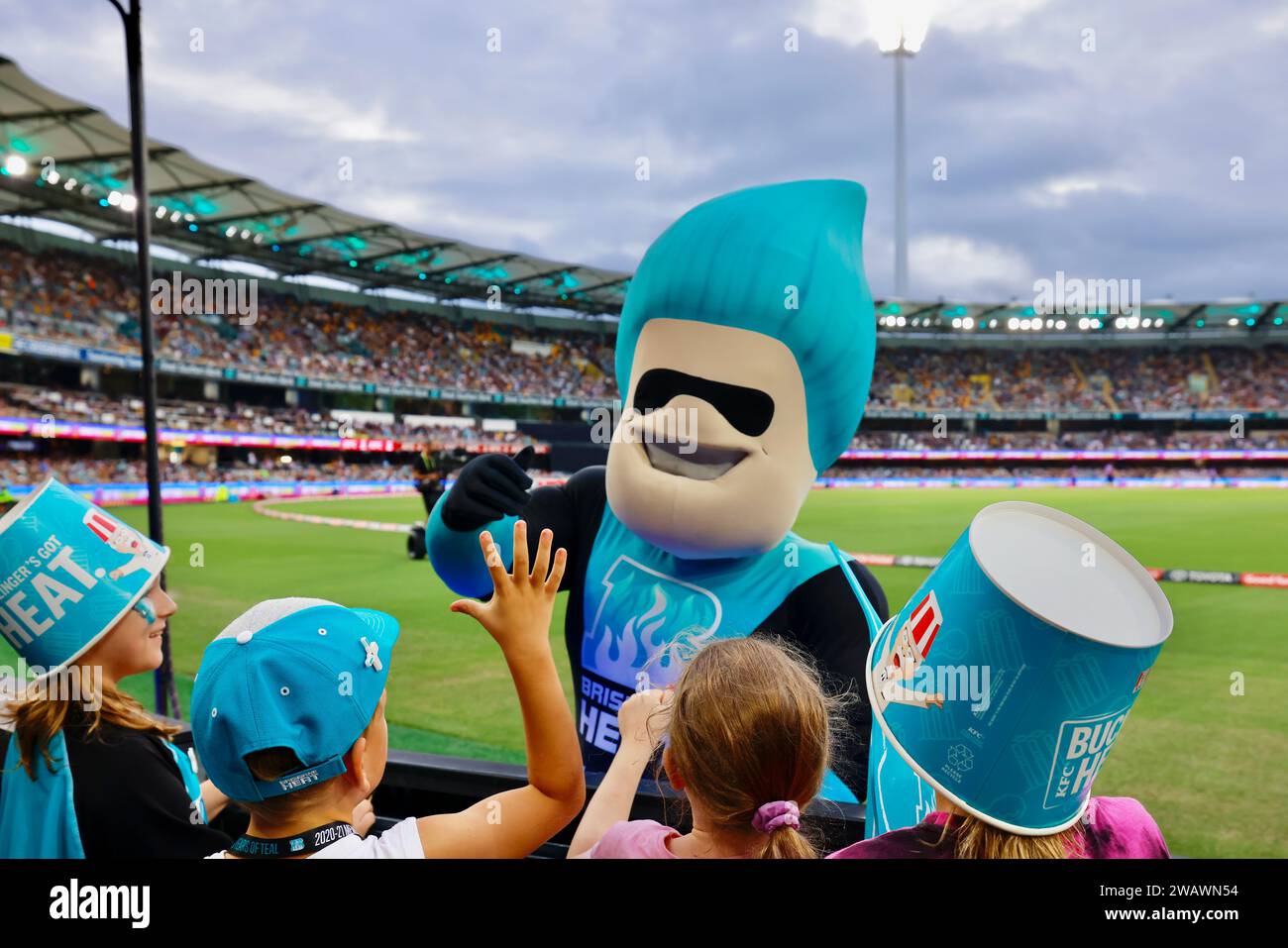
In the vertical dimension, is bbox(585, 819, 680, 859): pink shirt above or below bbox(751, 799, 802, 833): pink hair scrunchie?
below

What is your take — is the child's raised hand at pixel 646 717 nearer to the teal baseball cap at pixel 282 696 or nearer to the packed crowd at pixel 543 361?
the teal baseball cap at pixel 282 696

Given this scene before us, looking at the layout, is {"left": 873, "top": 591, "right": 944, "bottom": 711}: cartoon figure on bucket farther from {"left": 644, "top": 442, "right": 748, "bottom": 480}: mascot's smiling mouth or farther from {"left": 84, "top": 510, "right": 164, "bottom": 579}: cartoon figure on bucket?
{"left": 84, "top": 510, "right": 164, "bottom": 579}: cartoon figure on bucket

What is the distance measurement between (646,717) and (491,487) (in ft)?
4.31

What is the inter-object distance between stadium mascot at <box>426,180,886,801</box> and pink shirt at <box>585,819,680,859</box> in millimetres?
1304

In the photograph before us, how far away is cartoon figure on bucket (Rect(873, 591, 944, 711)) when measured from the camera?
1571 millimetres

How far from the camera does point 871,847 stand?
1.51 meters

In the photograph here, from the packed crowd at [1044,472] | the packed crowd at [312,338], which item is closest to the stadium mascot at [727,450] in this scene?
the packed crowd at [312,338]

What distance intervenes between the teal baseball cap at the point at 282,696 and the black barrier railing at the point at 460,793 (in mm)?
1017

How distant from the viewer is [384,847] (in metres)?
1.60

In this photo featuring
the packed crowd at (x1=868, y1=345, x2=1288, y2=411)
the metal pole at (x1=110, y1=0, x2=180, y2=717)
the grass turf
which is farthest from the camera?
the packed crowd at (x1=868, y1=345, x2=1288, y2=411)

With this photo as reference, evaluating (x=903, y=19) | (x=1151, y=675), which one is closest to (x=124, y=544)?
(x=1151, y=675)

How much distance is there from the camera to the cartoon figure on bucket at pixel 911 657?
157 cm

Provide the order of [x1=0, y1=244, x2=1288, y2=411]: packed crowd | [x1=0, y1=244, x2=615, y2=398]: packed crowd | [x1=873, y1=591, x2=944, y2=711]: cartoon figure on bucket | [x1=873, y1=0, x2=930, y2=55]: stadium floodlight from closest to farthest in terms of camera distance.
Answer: [x1=873, y1=591, x2=944, y2=711]: cartoon figure on bucket, [x1=873, y1=0, x2=930, y2=55]: stadium floodlight, [x1=0, y1=244, x2=615, y2=398]: packed crowd, [x1=0, y1=244, x2=1288, y2=411]: packed crowd

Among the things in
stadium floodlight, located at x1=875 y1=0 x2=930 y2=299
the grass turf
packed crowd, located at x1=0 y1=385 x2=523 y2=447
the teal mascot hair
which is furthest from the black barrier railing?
packed crowd, located at x1=0 y1=385 x2=523 y2=447
